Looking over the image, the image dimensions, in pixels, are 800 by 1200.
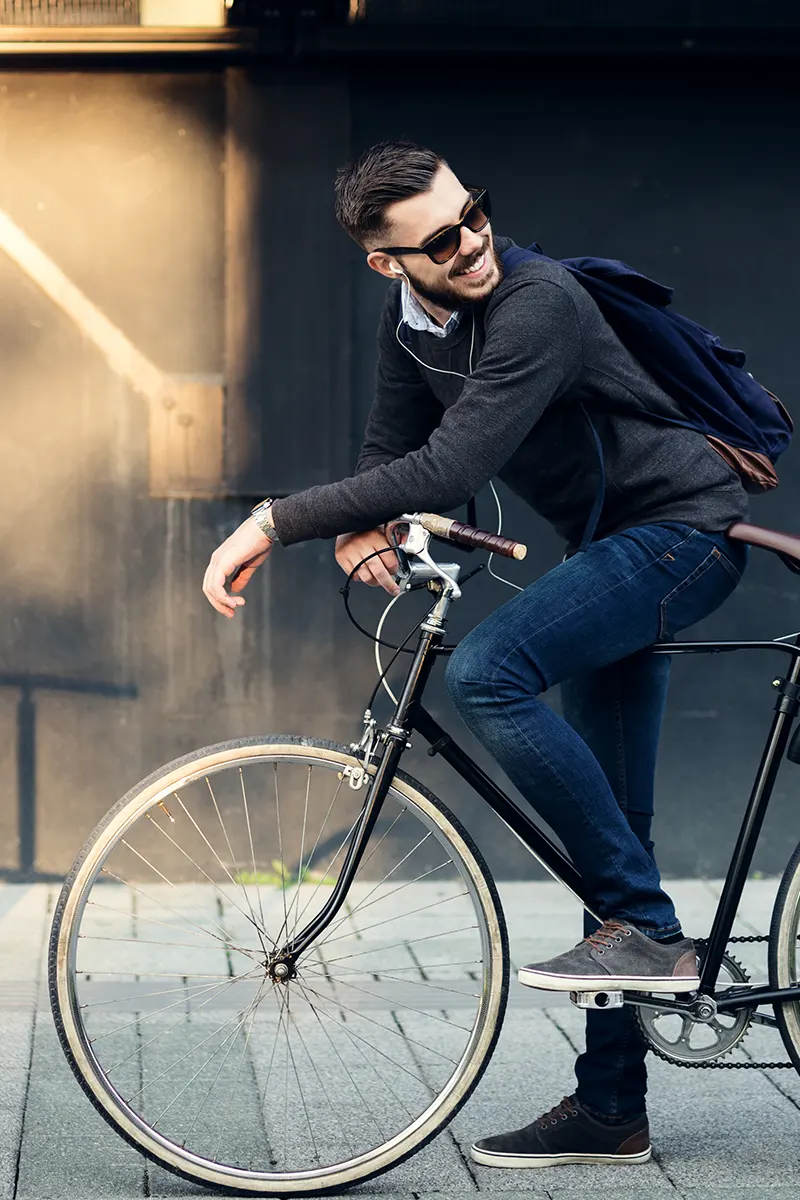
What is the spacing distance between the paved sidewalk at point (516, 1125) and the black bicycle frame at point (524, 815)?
0.22 metres

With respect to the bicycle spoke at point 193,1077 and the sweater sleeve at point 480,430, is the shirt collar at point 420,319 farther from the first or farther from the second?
the bicycle spoke at point 193,1077

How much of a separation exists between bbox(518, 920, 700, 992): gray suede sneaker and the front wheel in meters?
0.14

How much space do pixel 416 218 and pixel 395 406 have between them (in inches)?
22.7

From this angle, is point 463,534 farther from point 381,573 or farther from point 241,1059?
point 241,1059

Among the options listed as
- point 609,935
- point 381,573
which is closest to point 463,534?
point 381,573

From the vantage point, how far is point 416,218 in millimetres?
3004

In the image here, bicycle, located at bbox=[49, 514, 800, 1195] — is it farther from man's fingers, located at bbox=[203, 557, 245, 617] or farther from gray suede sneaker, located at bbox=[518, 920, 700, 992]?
man's fingers, located at bbox=[203, 557, 245, 617]

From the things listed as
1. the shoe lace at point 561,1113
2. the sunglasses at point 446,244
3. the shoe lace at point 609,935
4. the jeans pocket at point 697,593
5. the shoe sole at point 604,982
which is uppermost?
the sunglasses at point 446,244

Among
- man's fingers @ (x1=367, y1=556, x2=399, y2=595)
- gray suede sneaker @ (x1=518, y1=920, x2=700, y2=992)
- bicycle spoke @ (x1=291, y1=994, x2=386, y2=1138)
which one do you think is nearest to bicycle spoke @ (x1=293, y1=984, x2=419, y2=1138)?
bicycle spoke @ (x1=291, y1=994, x2=386, y2=1138)

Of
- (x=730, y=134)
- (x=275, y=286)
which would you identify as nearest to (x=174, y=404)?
(x=275, y=286)

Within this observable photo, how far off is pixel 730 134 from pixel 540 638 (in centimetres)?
320

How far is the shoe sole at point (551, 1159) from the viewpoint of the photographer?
3318mm

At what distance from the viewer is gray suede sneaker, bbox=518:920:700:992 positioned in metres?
3.04

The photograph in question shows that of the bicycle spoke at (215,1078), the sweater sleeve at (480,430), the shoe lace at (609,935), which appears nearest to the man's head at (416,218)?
the sweater sleeve at (480,430)
